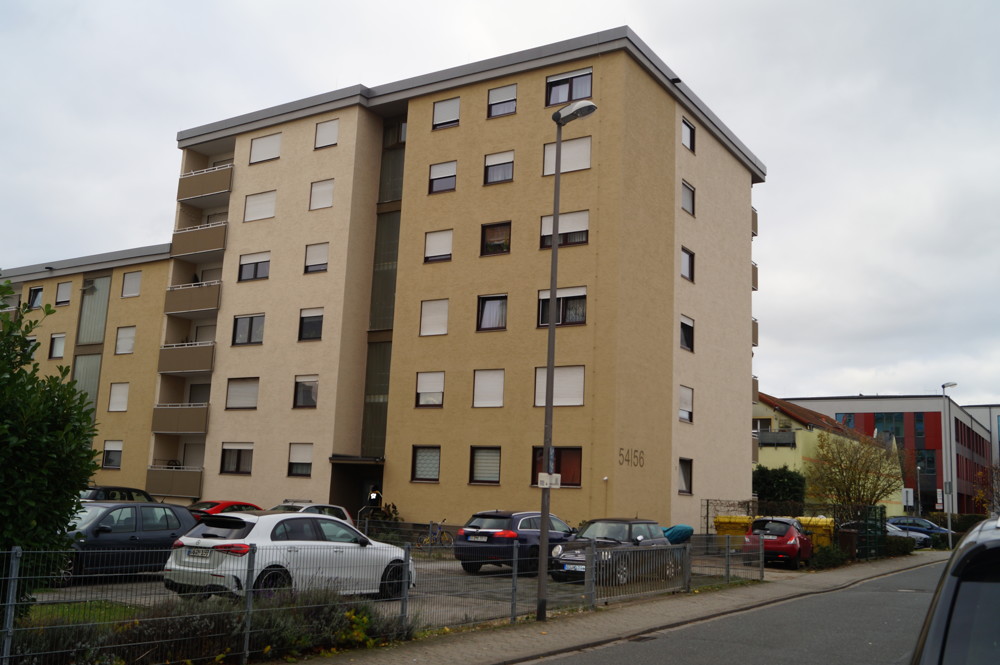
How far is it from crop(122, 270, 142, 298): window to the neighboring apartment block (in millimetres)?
2747

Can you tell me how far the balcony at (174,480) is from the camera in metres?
36.0

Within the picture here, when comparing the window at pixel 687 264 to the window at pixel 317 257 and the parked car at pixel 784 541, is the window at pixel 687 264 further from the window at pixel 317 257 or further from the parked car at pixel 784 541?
the window at pixel 317 257

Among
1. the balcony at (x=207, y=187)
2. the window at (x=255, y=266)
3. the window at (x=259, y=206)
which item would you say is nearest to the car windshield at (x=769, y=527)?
the window at (x=255, y=266)

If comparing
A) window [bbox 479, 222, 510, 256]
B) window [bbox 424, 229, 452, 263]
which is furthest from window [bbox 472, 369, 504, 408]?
window [bbox 424, 229, 452, 263]

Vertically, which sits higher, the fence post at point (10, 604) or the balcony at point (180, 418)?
the balcony at point (180, 418)

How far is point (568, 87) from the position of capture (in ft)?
101

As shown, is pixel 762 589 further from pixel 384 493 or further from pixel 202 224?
pixel 202 224

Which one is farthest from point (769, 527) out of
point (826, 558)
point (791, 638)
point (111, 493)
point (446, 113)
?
point (446, 113)

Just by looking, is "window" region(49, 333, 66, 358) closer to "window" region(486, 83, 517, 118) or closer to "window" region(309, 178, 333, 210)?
"window" region(309, 178, 333, 210)

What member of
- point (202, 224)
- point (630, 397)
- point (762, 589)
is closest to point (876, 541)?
point (630, 397)

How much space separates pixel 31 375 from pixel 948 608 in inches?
339

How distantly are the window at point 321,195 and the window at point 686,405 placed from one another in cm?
1483

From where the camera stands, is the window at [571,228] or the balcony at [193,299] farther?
the balcony at [193,299]

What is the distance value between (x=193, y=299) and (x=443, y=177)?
1254cm
